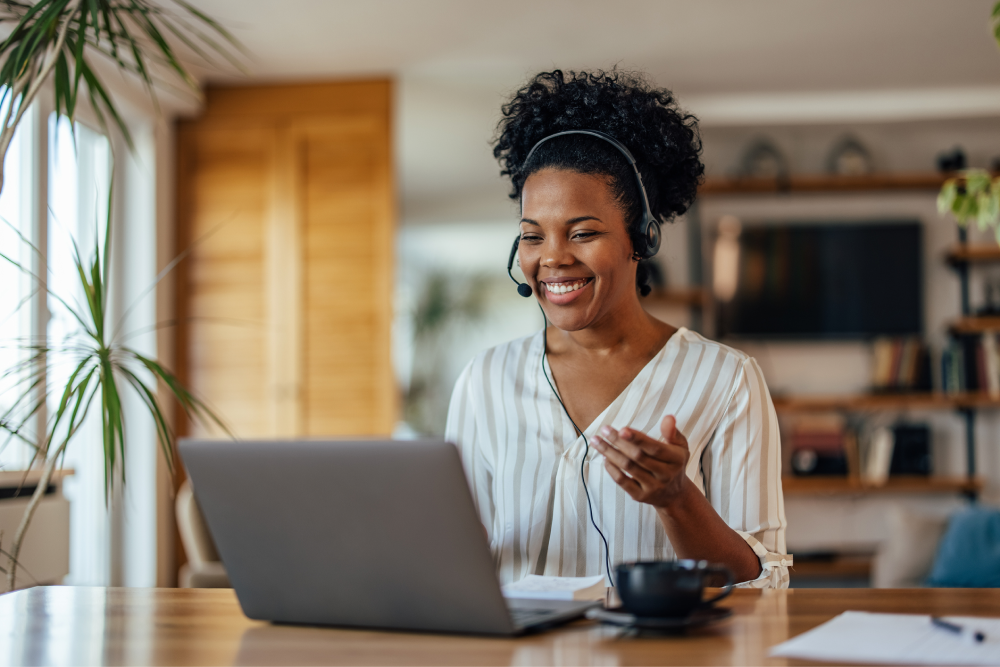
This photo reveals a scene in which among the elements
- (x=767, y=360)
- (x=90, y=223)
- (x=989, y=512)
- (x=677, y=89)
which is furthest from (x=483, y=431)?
(x=767, y=360)

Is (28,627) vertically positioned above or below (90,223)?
below

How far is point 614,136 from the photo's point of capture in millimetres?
1444

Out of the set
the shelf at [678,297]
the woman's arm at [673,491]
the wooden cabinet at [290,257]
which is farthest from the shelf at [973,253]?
the woman's arm at [673,491]

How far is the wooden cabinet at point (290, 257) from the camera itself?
4.43 metres

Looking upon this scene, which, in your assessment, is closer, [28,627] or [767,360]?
[28,627]

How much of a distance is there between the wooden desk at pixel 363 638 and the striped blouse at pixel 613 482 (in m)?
0.28

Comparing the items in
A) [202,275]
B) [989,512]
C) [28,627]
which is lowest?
[989,512]

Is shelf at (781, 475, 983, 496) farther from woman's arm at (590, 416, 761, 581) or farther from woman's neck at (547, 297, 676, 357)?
woman's arm at (590, 416, 761, 581)

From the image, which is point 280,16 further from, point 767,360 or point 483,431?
point 767,360

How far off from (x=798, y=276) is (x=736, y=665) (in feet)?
15.3

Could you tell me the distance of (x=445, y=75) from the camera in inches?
178

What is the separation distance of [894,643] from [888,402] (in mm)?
4373

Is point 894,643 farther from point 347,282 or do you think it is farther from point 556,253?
point 347,282

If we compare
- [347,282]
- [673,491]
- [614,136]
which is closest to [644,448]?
[673,491]
